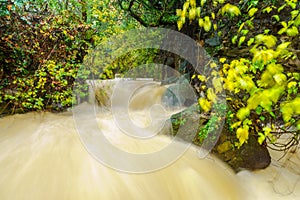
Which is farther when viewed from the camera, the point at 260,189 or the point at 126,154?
the point at 126,154

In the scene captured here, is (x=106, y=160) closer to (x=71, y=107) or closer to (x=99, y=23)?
(x=71, y=107)

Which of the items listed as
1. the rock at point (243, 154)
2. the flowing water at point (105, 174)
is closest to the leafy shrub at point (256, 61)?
the rock at point (243, 154)

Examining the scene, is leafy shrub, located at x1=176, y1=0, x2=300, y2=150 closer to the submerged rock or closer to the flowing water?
the submerged rock

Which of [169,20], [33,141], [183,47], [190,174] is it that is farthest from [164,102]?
[33,141]

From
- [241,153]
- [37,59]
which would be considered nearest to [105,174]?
[241,153]

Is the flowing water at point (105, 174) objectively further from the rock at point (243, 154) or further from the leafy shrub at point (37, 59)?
the leafy shrub at point (37, 59)

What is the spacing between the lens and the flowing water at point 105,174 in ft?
6.57

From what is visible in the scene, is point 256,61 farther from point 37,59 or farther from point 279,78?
point 37,59

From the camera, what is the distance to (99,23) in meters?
4.21

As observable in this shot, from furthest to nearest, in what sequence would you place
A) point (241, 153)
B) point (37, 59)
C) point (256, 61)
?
point (37, 59), point (241, 153), point (256, 61)

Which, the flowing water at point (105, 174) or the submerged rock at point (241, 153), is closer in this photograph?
the flowing water at point (105, 174)

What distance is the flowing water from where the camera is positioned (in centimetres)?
200

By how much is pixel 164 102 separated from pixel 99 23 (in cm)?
223

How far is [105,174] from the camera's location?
2.22 metres
